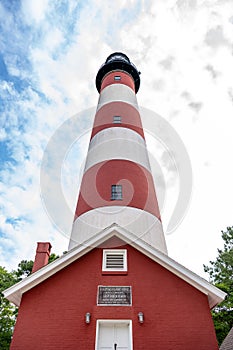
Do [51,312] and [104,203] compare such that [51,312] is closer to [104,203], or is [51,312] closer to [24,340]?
[24,340]

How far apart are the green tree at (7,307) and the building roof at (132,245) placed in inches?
479

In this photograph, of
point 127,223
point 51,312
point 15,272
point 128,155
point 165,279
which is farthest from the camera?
point 15,272

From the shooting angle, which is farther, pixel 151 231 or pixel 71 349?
pixel 151 231

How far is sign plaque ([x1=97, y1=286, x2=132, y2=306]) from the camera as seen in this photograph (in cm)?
788

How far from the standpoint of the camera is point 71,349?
7.11 meters

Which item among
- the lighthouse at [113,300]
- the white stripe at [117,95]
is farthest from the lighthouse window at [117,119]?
the lighthouse at [113,300]

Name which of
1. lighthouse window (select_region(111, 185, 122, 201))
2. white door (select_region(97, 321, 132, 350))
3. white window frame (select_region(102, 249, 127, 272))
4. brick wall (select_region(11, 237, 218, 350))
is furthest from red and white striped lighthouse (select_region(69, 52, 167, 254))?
white door (select_region(97, 321, 132, 350))

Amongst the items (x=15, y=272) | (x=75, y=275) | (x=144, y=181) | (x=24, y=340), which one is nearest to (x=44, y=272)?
(x=75, y=275)

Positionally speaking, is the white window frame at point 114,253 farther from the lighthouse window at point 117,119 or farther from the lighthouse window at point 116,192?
the lighthouse window at point 117,119

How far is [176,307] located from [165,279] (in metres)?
0.83

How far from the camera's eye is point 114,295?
8.02 m

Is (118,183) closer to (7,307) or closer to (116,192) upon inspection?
(116,192)

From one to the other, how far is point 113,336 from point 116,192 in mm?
6382

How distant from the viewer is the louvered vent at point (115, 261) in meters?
8.73
